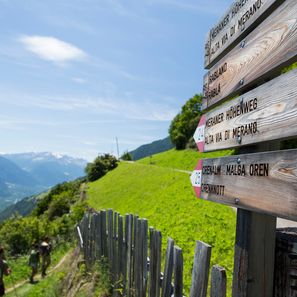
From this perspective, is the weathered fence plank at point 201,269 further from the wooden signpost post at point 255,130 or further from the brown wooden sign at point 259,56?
the brown wooden sign at point 259,56

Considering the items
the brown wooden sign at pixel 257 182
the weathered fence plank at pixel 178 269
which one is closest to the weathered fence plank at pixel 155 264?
the weathered fence plank at pixel 178 269

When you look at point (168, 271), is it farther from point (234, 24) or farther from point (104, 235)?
point (104, 235)

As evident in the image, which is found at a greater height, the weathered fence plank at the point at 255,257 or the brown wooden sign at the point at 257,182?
the brown wooden sign at the point at 257,182

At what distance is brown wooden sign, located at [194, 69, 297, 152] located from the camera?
2.19 meters

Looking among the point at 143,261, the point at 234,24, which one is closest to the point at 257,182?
the point at 234,24

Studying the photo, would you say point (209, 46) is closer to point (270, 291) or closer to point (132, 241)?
point (270, 291)

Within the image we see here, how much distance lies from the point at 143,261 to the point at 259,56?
3.92 metres

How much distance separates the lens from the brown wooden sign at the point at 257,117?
7.19 feet

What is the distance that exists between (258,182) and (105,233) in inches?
275

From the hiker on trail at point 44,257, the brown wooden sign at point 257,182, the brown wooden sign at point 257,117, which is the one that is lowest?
the hiker on trail at point 44,257

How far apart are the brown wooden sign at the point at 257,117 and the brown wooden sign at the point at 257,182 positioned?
12cm

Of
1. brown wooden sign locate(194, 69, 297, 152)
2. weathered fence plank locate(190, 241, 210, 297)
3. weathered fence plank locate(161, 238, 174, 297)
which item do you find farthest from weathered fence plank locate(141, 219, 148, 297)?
brown wooden sign locate(194, 69, 297, 152)

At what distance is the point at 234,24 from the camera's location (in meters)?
3.19

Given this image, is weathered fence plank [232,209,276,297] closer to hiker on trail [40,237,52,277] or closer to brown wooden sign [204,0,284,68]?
brown wooden sign [204,0,284,68]
